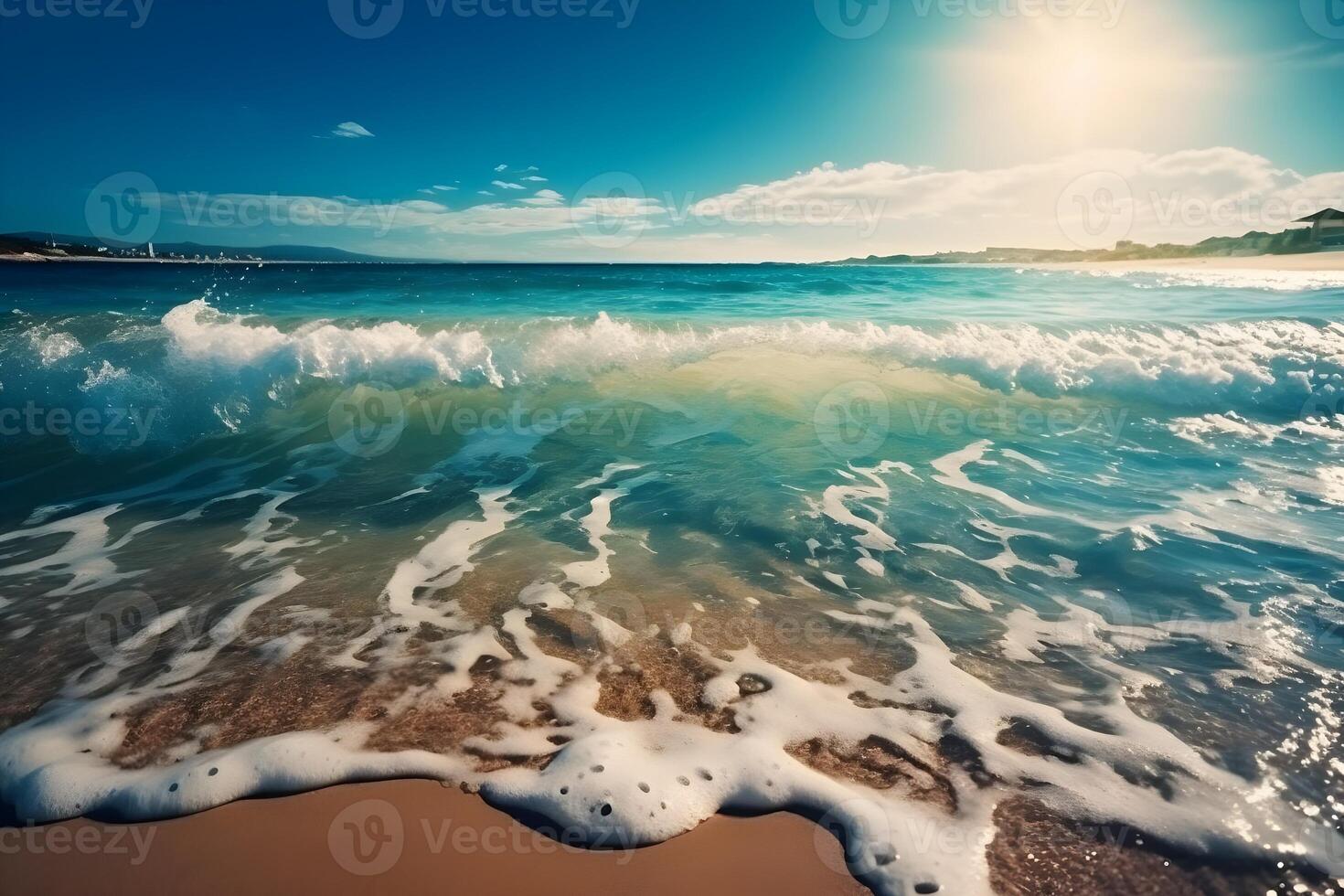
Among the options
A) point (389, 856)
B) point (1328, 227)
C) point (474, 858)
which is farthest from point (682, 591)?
point (1328, 227)

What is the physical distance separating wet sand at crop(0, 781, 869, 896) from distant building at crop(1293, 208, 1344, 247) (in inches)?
3365

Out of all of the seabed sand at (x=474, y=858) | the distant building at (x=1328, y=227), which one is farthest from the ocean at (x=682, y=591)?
the distant building at (x=1328, y=227)

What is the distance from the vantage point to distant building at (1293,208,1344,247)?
56578mm

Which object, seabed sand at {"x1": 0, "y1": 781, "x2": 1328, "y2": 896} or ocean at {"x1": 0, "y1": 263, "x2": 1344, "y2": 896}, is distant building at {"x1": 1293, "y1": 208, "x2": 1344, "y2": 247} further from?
seabed sand at {"x1": 0, "y1": 781, "x2": 1328, "y2": 896}

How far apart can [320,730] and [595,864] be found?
1793 millimetres

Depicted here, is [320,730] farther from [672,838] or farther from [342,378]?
[342,378]

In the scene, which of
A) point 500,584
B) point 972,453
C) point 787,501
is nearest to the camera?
point 500,584

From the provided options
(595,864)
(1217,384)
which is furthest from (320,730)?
(1217,384)

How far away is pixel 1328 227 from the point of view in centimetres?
5856

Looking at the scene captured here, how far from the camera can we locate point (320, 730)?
3.34 metres

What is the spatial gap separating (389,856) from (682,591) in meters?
2.84

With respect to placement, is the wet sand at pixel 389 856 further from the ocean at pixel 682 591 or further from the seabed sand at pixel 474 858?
the ocean at pixel 682 591

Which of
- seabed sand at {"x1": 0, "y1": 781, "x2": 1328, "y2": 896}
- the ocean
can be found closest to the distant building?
the ocean

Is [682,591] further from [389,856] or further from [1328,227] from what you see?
[1328,227]
